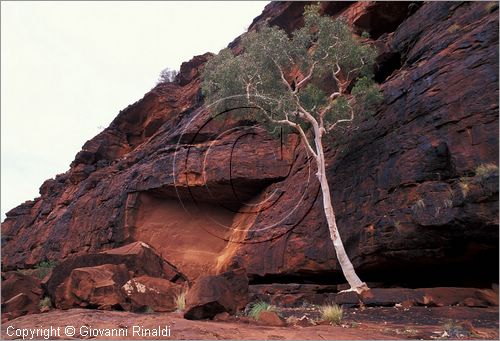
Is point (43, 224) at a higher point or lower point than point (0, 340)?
higher

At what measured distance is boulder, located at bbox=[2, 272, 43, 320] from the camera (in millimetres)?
14704

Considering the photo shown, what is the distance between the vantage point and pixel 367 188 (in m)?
15.4

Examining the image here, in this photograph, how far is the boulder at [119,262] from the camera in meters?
15.4

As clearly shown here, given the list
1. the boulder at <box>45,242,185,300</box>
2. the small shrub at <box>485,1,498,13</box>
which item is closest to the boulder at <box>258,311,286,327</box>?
the boulder at <box>45,242,185,300</box>

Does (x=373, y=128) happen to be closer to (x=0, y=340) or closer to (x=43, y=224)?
(x=0, y=340)

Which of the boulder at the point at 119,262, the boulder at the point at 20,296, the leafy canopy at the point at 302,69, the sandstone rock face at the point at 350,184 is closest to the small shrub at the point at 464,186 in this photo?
the sandstone rock face at the point at 350,184

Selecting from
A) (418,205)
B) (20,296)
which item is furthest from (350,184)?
(20,296)

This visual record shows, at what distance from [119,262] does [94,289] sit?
107 inches

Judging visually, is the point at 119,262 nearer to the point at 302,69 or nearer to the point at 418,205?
the point at 418,205

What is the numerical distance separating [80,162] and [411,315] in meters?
31.1

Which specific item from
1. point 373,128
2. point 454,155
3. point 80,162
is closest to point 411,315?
point 454,155

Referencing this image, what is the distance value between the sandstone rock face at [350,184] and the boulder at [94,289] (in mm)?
2341

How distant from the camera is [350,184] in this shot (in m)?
16.4

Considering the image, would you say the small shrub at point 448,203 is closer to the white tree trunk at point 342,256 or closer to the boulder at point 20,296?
the white tree trunk at point 342,256
